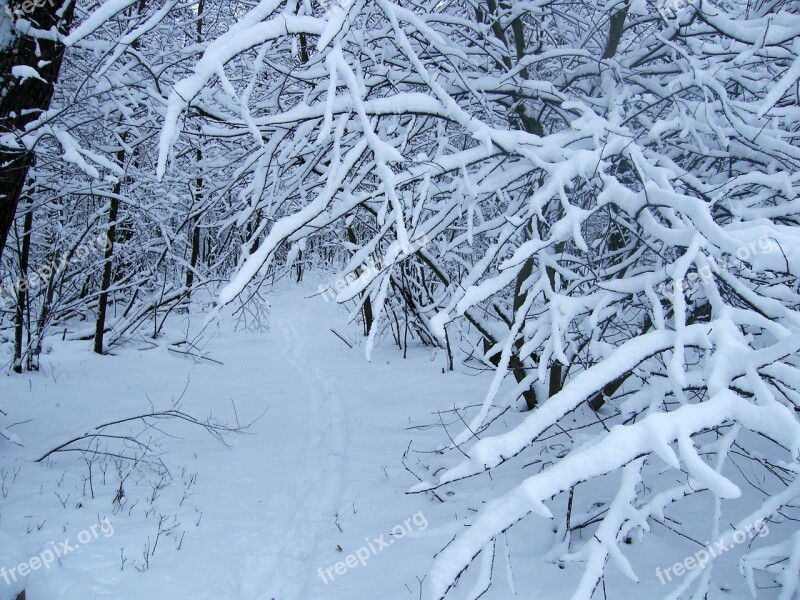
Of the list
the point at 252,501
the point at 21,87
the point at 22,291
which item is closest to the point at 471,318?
the point at 252,501

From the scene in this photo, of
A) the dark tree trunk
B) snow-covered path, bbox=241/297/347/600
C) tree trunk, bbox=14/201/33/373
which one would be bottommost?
snow-covered path, bbox=241/297/347/600

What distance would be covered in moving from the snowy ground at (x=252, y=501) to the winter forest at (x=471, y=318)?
1.0 inches

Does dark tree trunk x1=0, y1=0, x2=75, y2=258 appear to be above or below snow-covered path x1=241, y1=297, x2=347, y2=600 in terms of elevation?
above

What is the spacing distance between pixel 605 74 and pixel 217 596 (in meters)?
4.44

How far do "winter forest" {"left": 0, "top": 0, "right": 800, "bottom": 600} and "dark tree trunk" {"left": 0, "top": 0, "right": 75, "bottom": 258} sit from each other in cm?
2

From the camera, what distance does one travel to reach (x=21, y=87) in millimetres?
3717

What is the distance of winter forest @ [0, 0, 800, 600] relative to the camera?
5.47 feet

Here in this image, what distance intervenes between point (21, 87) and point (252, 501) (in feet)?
11.8

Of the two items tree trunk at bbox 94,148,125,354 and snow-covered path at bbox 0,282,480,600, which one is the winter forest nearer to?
snow-covered path at bbox 0,282,480,600

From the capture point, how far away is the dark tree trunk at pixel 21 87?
3562 mm

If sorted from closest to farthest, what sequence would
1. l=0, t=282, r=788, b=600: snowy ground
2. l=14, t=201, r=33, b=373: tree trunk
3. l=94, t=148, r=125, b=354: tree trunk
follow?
l=0, t=282, r=788, b=600: snowy ground < l=14, t=201, r=33, b=373: tree trunk < l=94, t=148, r=125, b=354: tree trunk

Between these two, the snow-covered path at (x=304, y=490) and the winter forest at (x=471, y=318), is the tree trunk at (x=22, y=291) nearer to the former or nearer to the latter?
the winter forest at (x=471, y=318)

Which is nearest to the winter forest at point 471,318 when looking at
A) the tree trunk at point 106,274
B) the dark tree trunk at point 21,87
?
the dark tree trunk at point 21,87

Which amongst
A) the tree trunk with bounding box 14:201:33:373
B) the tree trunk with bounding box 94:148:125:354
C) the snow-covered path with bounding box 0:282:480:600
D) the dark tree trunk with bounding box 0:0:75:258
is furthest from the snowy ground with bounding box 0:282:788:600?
the dark tree trunk with bounding box 0:0:75:258
